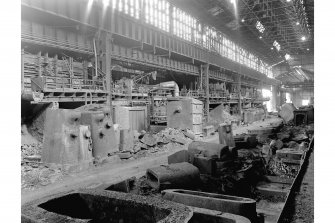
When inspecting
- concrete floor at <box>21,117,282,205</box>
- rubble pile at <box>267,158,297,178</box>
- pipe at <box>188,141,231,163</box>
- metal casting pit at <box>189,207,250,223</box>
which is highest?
metal casting pit at <box>189,207,250,223</box>

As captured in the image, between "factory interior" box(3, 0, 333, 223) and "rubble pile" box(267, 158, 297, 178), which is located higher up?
"factory interior" box(3, 0, 333, 223)

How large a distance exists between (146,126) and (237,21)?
2267cm

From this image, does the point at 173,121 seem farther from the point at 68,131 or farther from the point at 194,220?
the point at 194,220

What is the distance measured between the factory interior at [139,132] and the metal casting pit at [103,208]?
13 millimetres

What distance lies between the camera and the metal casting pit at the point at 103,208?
2.40m

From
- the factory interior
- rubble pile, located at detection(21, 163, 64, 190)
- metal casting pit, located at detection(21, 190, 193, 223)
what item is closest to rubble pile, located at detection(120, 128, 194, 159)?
the factory interior

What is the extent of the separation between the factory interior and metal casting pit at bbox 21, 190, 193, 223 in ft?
0.04

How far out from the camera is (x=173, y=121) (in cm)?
1655

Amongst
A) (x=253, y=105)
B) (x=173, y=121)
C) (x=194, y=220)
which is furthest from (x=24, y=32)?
(x=253, y=105)

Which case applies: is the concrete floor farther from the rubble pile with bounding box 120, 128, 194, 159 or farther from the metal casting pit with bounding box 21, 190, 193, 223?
the metal casting pit with bounding box 21, 190, 193, 223

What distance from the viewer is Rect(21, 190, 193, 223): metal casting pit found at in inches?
94.6

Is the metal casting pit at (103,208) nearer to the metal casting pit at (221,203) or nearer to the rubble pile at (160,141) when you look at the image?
the metal casting pit at (221,203)

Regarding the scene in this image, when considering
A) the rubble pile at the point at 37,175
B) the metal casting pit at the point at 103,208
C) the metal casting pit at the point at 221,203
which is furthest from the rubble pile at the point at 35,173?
the metal casting pit at the point at 221,203

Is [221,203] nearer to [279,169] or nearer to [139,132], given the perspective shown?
[279,169]
